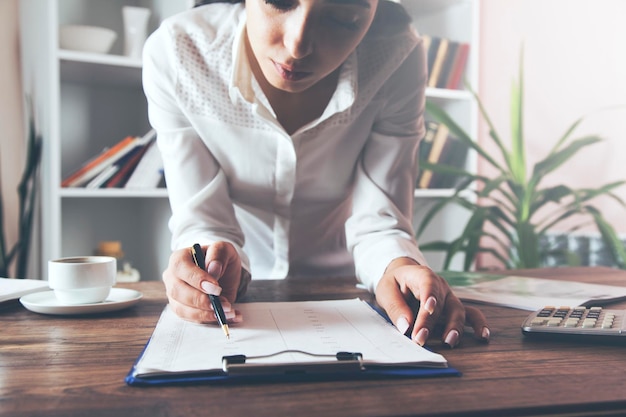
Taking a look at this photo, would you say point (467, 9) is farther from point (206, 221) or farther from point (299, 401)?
point (299, 401)

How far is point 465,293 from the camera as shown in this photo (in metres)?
1.03

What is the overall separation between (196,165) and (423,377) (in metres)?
0.71

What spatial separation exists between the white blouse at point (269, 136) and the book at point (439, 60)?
4.84 ft

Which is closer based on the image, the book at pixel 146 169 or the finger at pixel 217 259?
the finger at pixel 217 259

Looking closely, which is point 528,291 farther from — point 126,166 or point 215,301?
point 126,166

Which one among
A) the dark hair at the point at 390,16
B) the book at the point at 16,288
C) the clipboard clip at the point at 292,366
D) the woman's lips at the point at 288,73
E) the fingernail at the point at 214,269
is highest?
the dark hair at the point at 390,16

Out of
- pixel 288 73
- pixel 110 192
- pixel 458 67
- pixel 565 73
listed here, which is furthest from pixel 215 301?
pixel 565 73

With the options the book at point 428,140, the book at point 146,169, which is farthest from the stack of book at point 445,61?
the book at point 146,169

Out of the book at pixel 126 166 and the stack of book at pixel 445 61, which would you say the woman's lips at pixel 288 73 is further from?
the stack of book at pixel 445 61

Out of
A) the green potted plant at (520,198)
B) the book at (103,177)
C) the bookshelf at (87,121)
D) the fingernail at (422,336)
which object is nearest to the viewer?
the fingernail at (422,336)

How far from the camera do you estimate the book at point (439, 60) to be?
2684 mm

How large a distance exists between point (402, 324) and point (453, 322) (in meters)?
0.06

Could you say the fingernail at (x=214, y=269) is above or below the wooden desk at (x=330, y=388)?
above

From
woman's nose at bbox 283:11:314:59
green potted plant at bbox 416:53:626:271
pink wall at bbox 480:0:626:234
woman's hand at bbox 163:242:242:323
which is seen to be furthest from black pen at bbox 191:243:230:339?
pink wall at bbox 480:0:626:234
